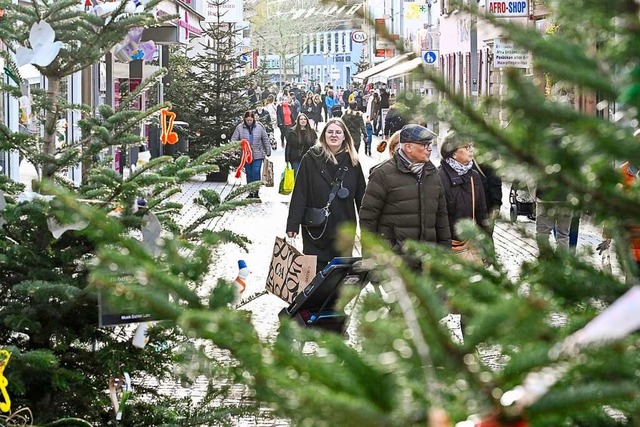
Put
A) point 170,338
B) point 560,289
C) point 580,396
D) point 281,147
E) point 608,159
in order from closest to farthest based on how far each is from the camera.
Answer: point 580,396, point 608,159, point 560,289, point 170,338, point 281,147

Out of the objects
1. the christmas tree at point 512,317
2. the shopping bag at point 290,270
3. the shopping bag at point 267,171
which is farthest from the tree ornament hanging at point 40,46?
the shopping bag at point 267,171

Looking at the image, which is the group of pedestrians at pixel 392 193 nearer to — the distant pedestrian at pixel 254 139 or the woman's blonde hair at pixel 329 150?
the woman's blonde hair at pixel 329 150

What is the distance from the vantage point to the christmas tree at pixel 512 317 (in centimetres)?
110

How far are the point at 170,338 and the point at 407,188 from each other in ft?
12.9

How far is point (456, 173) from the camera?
9133 millimetres

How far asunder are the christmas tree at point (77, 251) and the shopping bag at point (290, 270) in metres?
3.38

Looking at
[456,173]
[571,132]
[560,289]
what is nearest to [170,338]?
[560,289]

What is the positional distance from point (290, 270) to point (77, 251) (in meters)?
3.98

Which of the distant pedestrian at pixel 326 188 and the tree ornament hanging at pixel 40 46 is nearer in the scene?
the tree ornament hanging at pixel 40 46

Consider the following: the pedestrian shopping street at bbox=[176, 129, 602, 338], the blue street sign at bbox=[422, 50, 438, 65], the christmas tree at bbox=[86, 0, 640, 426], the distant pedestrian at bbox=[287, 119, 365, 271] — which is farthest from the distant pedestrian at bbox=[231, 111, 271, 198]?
the christmas tree at bbox=[86, 0, 640, 426]

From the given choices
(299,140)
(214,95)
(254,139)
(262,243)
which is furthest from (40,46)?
(214,95)

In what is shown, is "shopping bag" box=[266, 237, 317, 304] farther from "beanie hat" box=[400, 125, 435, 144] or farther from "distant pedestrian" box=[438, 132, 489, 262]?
"distant pedestrian" box=[438, 132, 489, 262]

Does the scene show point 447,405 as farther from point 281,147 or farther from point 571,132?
point 281,147

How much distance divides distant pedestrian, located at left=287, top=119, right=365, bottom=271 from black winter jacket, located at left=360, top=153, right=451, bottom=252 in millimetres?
1197
